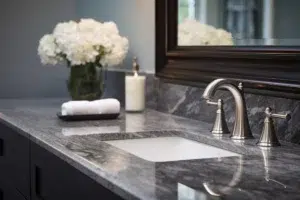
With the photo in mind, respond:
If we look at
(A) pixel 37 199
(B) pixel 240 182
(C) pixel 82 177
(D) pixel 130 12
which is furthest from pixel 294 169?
(D) pixel 130 12

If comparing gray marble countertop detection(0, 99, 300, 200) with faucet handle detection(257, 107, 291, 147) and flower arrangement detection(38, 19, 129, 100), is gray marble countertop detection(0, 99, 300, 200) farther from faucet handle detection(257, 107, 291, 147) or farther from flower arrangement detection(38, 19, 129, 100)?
flower arrangement detection(38, 19, 129, 100)

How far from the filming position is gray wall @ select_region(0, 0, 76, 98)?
9.83 ft

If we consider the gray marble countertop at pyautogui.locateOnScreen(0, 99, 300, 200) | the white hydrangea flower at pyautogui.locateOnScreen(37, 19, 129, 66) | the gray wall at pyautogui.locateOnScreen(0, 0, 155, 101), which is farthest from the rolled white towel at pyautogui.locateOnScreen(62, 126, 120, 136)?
the gray wall at pyautogui.locateOnScreen(0, 0, 155, 101)

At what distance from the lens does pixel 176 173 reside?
1.22 m

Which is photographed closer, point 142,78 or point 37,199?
point 37,199

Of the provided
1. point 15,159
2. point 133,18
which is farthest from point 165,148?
point 133,18

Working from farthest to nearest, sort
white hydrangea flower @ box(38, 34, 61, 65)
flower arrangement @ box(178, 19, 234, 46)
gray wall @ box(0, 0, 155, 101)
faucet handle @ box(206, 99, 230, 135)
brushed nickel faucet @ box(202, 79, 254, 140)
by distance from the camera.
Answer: gray wall @ box(0, 0, 155, 101) → white hydrangea flower @ box(38, 34, 61, 65) → flower arrangement @ box(178, 19, 234, 46) → faucet handle @ box(206, 99, 230, 135) → brushed nickel faucet @ box(202, 79, 254, 140)

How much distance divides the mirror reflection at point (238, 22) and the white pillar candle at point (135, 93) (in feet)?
0.84

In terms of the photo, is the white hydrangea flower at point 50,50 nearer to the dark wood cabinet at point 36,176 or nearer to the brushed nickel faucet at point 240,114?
the dark wood cabinet at point 36,176

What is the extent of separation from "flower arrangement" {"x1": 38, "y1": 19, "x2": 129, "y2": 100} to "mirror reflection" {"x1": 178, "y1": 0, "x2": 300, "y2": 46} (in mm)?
353

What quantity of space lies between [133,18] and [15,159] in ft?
3.15

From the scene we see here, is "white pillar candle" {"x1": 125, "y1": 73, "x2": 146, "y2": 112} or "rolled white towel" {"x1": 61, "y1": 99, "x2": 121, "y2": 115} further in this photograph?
"white pillar candle" {"x1": 125, "y1": 73, "x2": 146, "y2": 112}

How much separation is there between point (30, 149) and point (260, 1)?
0.84 m

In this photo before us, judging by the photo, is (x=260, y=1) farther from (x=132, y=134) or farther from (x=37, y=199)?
(x=37, y=199)
